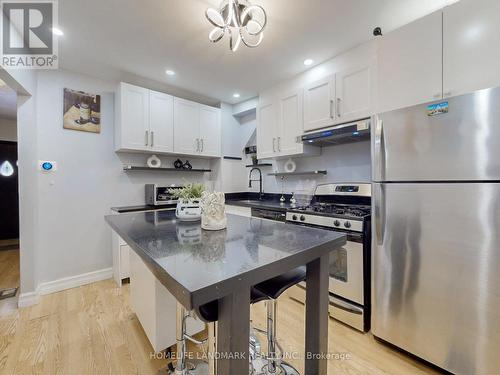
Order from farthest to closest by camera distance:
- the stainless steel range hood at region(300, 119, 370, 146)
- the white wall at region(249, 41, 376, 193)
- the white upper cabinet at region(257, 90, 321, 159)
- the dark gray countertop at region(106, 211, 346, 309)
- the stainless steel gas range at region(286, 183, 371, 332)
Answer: the white upper cabinet at region(257, 90, 321, 159) < the white wall at region(249, 41, 376, 193) < the stainless steel range hood at region(300, 119, 370, 146) < the stainless steel gas range at region(286, 183, 371, 332) < the dark gray countertop at region(106, 211, 346, 309)

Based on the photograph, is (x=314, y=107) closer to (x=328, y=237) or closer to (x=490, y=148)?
(x=490, y=148)

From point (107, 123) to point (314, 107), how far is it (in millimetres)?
2578

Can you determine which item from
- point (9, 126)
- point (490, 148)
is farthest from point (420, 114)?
point (9, 126)

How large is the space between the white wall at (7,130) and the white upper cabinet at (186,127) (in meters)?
3.70

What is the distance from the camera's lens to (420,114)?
1.46 meters

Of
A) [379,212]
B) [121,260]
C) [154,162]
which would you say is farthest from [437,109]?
[121,260]

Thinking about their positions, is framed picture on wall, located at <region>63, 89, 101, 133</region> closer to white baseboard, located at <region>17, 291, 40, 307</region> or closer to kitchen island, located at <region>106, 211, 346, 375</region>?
white baseboard, located at <region>17, 291, 40, 307</region>

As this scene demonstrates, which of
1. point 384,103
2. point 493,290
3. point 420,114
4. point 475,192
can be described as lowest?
point 493,290

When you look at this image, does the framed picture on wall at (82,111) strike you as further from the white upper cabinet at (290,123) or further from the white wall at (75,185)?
the white upper cabinet at (290,123)

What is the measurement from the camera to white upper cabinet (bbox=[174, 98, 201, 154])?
124 inches

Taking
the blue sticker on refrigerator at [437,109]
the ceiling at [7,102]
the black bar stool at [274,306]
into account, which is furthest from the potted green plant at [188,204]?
the ceiling at [7,102]

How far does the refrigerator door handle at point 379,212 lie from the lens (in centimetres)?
163

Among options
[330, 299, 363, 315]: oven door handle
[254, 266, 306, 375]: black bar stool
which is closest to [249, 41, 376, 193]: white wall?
[330, 299, 363, 315]: oven door handle

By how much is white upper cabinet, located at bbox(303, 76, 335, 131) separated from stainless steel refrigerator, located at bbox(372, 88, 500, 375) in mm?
801
